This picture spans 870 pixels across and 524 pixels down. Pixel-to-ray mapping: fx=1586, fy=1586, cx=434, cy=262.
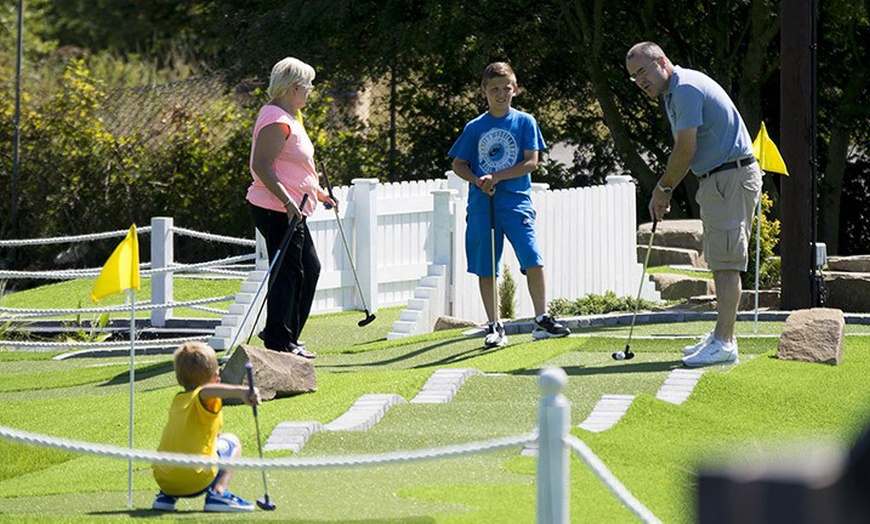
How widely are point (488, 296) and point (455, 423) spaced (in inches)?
104

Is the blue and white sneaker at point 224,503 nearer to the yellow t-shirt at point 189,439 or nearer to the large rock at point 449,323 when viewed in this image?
the yellow t-shirt at point 189,439

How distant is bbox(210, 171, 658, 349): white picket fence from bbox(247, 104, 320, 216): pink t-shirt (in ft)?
6.85

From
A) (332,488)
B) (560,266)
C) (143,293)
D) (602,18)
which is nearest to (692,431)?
(332,488)

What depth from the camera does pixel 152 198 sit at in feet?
63.8

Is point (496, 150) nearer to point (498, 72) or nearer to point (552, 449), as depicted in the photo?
point (498, 72)

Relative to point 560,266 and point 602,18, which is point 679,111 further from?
point 602,18

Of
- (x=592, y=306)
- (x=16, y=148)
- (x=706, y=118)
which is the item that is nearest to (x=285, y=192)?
(x=706, y=118)

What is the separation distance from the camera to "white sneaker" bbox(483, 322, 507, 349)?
9.68m

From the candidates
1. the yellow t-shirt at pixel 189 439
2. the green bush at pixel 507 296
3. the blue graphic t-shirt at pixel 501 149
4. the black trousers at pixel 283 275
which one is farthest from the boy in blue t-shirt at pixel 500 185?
the yellow t-shirt at pixel 189 439

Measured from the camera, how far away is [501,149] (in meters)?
9.61

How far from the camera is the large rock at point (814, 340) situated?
858cm

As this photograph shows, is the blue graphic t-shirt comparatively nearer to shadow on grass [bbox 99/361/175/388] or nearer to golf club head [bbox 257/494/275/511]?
shadow on grass [bbox 99/361/175/388]

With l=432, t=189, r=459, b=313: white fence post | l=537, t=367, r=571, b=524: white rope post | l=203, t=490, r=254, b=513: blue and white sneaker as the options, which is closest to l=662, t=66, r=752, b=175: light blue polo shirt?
l=203, t=490, r=254, b=513: blue and white sneaker

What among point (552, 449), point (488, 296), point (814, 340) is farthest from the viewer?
point (488, 296)
